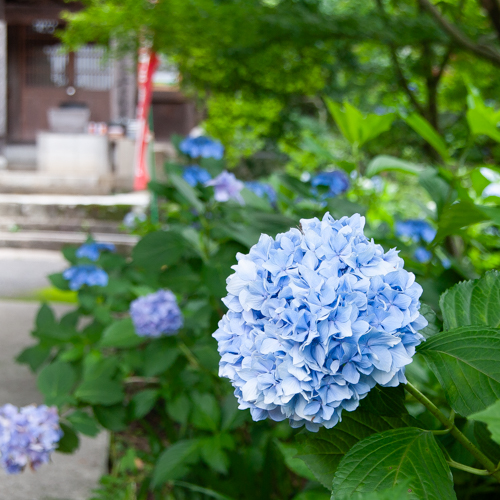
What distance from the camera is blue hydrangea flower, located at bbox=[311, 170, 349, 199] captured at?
1.53 meters

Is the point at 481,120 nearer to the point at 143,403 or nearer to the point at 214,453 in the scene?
the point at 214,453

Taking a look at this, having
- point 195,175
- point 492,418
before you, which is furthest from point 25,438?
point 492,418

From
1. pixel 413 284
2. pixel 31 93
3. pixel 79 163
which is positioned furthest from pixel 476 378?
pixel 31 93

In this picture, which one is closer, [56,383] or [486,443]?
[486,443]

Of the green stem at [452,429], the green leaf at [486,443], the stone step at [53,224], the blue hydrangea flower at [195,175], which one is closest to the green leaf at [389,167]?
the blue hydrangea flower at [195,175]

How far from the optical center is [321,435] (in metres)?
0.55

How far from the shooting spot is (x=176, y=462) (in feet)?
4.42

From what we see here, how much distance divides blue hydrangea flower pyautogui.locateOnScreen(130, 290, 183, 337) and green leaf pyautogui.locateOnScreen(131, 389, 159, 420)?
26 centimetres

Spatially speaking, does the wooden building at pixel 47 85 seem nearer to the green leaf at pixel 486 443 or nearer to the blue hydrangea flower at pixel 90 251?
the blue hydrangea flower at pixel 90 251

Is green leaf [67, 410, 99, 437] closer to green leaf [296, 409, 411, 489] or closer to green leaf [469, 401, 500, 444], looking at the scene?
green leaf [296, 409, 411, 489]

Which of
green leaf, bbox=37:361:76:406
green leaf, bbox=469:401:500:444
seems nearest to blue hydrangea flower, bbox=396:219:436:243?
green leaf, bbox=37:361:76:406

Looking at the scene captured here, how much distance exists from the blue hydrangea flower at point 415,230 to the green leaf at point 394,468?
167cm

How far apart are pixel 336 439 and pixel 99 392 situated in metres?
1.09

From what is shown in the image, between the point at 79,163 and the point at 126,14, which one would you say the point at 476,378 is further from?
the point at 79,163
